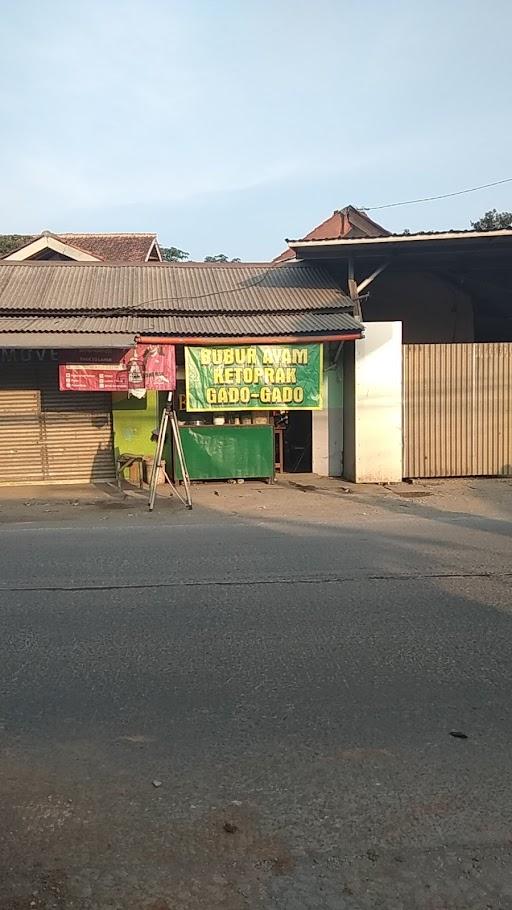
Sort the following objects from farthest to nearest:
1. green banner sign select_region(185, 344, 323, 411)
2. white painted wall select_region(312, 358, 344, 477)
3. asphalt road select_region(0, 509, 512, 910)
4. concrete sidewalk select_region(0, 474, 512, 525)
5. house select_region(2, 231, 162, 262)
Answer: house select_region(2, 231, 162, 262)
white painted wall select_region(312, 358, 344, 477)
green banner sign select_region(185, 344, 323, 411)
concrete sidewalk select_region(0, 474, 512, 525)
asphalt road select_region(0, 509, 512, 910)

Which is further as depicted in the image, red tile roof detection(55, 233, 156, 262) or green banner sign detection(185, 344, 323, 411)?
red tile roof detection(55, 233, 156, 262)

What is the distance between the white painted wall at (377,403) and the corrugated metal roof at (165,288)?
42.0 inches

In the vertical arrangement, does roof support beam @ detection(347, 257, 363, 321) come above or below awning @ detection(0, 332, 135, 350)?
above

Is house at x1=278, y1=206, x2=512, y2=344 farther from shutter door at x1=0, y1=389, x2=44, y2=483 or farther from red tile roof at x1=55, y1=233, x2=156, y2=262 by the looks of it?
red tile roof at x1=55, y1=233, x2=156, y2=262

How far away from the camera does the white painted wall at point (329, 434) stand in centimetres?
1460

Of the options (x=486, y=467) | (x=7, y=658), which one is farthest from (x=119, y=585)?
(x=486, y=467)

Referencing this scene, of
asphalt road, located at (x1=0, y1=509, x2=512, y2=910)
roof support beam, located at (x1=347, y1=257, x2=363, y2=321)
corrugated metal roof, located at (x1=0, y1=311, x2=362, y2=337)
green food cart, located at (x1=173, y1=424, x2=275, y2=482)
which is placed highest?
roof support beam, located at (x1=347, y1=257, x2=363, y2=321)

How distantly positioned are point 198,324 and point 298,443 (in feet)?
11.6

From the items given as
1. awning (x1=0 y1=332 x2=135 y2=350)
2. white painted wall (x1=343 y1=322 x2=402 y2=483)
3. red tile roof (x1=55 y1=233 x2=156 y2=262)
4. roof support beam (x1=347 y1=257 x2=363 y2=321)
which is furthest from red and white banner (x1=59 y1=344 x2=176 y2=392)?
red tile roof (x1=55 y1=233 x2=156 y2=262)

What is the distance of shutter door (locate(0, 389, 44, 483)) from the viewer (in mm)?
14102

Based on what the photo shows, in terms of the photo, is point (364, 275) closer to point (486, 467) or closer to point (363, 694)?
point (486, 467)

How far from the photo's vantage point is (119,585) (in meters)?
6.30

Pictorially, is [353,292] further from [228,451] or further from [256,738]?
[256,738]

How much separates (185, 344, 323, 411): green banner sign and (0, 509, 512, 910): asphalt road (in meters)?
6.91
